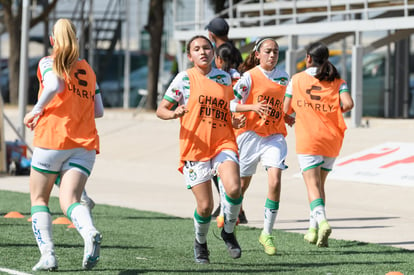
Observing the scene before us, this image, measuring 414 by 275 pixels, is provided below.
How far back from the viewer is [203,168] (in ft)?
25.2

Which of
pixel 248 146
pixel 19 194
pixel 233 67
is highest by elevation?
pixel 233 67

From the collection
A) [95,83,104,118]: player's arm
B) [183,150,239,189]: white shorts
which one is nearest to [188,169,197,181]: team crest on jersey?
[183,150,239,189]: white shorts

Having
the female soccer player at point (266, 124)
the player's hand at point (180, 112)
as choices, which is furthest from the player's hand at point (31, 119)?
the female soccer player at point (266, 124)

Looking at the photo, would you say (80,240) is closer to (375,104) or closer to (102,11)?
(375,104)

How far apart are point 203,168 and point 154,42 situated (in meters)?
23.0

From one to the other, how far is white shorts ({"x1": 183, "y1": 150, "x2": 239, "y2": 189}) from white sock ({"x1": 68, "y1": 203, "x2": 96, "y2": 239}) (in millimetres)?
1101

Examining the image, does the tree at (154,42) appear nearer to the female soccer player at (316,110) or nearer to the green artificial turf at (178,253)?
the green artificial turf at (178,253)

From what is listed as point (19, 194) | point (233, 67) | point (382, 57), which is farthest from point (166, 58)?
point (233, 67)

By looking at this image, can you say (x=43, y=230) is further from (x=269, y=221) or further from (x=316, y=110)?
(x=316, y=110)

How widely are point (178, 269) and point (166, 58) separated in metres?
32.8

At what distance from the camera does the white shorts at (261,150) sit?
8.88 m

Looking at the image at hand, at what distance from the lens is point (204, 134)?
25.2 feet

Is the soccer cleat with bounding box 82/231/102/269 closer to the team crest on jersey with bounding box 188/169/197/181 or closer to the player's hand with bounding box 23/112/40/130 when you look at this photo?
the player's hand with bounding box 23/112/40/130

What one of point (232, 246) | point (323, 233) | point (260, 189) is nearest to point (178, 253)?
point (232, 246)
